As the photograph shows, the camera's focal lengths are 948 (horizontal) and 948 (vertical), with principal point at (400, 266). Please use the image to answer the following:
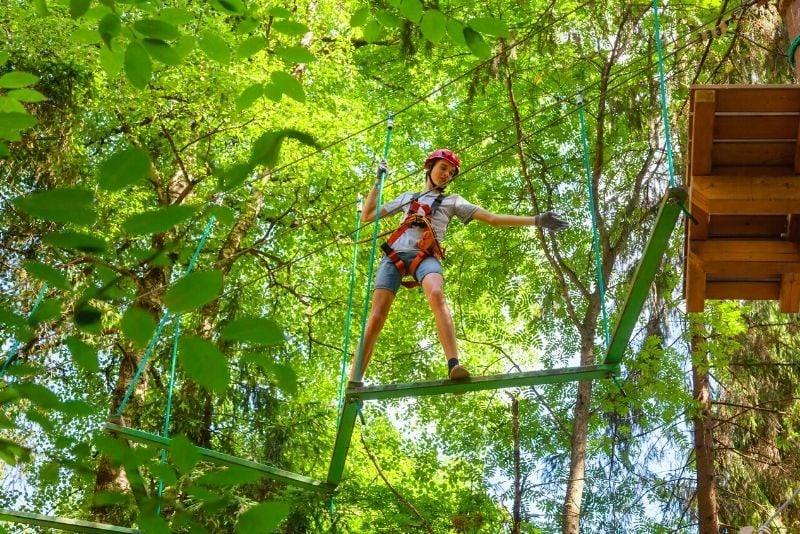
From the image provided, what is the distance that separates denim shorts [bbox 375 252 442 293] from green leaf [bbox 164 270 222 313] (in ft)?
11.5

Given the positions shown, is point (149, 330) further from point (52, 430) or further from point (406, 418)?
point (406, 418)

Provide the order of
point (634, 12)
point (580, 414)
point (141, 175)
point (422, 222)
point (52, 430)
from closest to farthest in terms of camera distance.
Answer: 1. point (141, 175)
2. point (52, 430)
3. point (422, 222)
4. point (580, 414)
5. point (634, 12)

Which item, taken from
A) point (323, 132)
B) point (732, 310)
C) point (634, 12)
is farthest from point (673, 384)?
point (323, 132)

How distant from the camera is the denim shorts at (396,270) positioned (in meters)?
4.69

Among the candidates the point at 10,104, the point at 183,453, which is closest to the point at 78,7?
the point at 10,104

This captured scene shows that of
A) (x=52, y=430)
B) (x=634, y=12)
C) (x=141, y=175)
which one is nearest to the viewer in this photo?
(x=141, y=175)

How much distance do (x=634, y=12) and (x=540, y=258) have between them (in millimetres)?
2829

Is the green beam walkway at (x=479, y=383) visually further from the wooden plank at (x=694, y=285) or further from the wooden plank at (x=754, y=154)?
the wooden plank at (x=754, y=154)

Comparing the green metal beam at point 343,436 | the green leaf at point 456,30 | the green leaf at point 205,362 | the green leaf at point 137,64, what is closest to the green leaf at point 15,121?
the green leaf at point 137,64

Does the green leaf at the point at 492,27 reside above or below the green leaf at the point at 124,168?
above

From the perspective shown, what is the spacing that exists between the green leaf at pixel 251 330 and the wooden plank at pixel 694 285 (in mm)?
3586

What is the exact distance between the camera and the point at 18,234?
30.7 feet

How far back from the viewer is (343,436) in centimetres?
455

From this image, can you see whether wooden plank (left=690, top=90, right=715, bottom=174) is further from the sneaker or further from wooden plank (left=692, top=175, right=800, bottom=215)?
the sneaker
